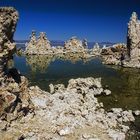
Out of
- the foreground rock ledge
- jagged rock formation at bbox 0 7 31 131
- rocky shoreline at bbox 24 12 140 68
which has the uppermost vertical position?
rocky shoreline at bbox 24 12 140 68

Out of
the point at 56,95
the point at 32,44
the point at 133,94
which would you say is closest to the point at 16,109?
the point at 56,95

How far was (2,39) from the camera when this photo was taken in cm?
3231

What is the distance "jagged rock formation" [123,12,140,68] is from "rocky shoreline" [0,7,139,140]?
70.1m

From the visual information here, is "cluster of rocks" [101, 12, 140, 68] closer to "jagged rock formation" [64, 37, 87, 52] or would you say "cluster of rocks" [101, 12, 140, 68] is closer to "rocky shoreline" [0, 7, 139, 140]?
"jagged rock formation" [64, 37, 87, 52]

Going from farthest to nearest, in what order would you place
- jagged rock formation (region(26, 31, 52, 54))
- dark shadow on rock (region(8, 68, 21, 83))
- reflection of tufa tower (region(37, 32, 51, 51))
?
reflection of tufa tower (region(37, 32, 51, 51)), jagged rock formation (region(26, 31, 52, 54)), dark shadow on rock (region(8, 68, 21, 83))

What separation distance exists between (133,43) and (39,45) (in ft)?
242

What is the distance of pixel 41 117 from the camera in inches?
1396

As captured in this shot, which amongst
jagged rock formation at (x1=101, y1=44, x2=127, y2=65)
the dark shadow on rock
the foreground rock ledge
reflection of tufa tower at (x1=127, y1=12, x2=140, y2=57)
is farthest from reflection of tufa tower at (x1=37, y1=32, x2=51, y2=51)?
the dark shadow on rock

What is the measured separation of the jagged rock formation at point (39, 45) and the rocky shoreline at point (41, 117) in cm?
13576

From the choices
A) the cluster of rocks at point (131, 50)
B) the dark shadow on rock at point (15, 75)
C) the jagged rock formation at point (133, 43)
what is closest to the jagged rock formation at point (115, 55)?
the cluster of rocks at point (131, 50)

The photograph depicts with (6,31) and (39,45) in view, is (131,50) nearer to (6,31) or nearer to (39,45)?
(39,45)

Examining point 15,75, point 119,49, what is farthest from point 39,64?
point 15,75

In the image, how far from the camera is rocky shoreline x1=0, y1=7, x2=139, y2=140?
3158 centimetres

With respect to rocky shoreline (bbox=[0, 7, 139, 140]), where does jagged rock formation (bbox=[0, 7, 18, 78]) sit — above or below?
above
